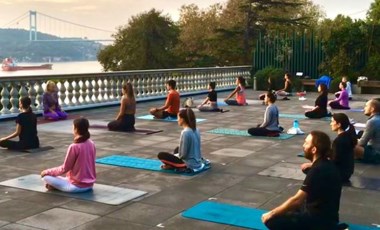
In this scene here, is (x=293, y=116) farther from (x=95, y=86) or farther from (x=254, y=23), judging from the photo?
(x=254, y=23)

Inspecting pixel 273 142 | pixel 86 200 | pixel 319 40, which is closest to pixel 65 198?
pixel 86 200

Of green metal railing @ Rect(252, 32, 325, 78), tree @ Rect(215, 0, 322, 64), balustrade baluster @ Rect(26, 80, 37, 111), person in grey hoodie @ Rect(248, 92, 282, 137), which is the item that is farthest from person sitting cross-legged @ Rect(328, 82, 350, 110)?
tree @ Rect(215, 0, 322, 64)

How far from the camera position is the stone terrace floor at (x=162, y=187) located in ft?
18.7

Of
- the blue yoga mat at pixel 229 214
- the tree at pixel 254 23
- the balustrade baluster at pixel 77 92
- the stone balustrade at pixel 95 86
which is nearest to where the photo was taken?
the blue yoga mat at pixel 229 214

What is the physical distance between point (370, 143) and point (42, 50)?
73.1 meters

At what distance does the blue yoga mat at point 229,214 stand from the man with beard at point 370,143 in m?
3.41

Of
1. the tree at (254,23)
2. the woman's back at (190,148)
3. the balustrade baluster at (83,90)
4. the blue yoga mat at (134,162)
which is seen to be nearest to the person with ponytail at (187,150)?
the woman's back at (190,148)

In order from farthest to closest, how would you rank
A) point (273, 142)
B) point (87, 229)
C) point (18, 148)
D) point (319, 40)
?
1. point (319, 40)
2. point (273, 142)
3. point (18, 148)
4. point (87, 229)

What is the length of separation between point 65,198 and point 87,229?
1.29m

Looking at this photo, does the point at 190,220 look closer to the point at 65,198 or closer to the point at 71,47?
the point at 65,198

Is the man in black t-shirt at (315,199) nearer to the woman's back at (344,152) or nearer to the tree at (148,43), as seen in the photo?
the woman's back at (344,152)

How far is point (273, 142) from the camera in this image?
11.0 m

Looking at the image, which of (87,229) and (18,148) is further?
(18,148)

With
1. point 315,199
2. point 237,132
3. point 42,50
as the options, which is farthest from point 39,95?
point 42,50
